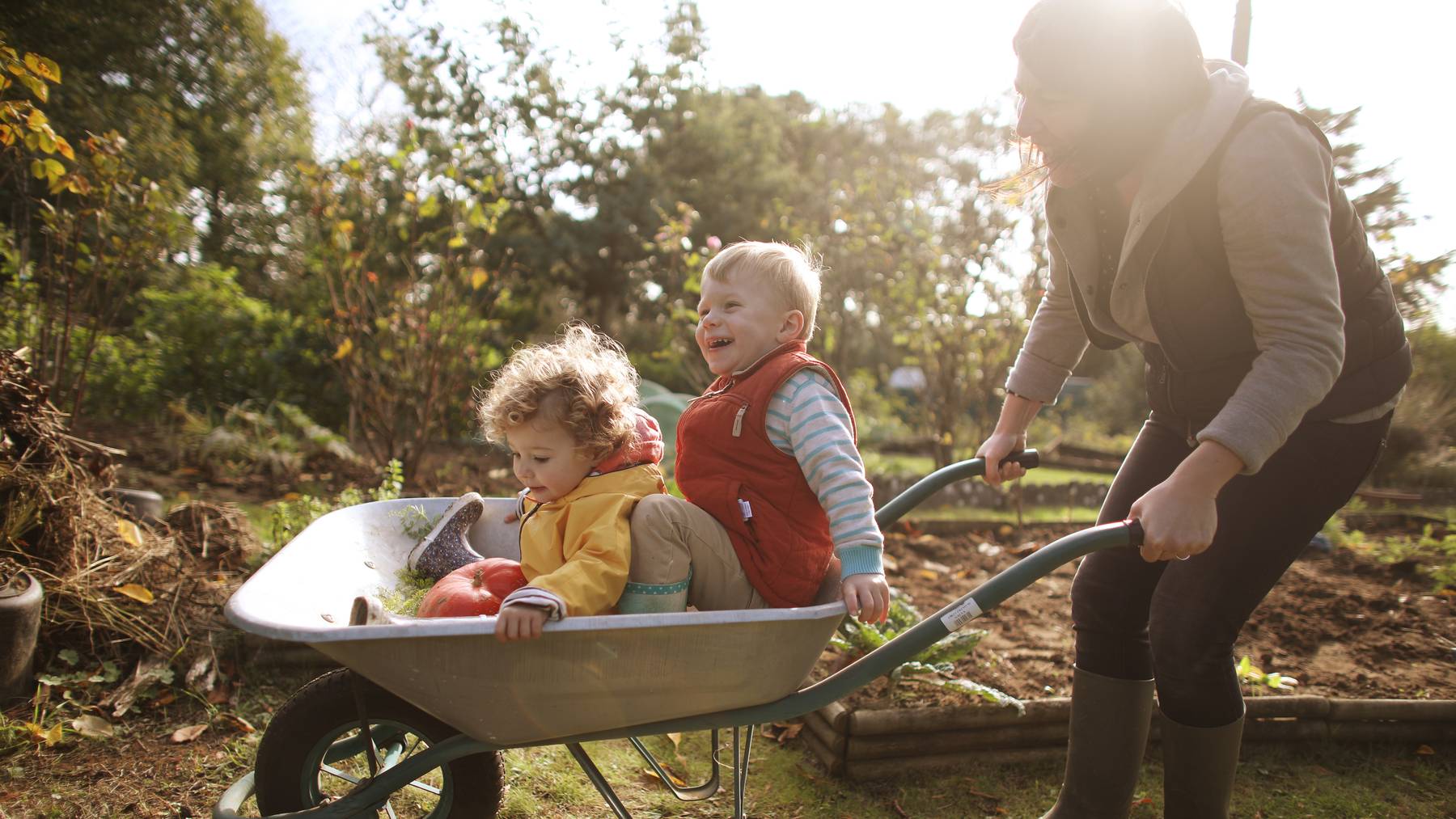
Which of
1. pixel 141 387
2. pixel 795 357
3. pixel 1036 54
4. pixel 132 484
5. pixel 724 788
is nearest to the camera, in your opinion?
pixel 1036 54

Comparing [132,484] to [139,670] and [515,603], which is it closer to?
[139,670]

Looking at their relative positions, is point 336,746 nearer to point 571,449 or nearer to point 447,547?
point 447,547

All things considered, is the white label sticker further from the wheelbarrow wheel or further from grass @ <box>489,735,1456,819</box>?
grass @ <box>489,735,1456,819</box>

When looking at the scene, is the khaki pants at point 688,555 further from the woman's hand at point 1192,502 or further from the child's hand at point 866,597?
the woman's hand at point 1192,502

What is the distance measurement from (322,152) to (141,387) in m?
8.42

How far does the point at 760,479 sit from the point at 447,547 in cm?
77

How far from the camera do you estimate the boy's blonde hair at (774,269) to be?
1789mm

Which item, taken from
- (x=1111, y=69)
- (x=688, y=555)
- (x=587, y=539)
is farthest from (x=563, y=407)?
(x=1111, y=69)

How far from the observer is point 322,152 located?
14102 mm

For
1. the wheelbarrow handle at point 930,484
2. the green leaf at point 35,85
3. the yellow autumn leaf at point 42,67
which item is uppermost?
the yellow autumn leaf at point 42,67

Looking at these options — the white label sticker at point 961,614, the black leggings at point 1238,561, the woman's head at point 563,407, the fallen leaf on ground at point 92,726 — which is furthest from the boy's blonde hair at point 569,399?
the fallen leaf on ground at point 92,726

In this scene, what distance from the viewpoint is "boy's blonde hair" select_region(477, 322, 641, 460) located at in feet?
5.51

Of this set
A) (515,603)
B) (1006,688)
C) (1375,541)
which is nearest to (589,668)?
(515,603)

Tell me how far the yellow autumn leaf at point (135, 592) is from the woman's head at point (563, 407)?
171 cm
